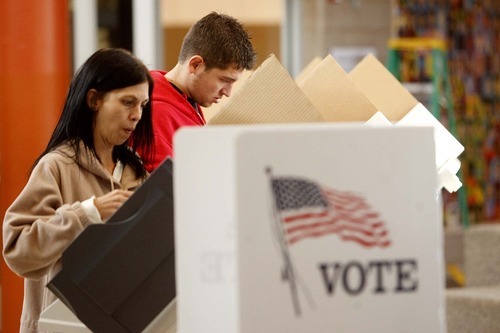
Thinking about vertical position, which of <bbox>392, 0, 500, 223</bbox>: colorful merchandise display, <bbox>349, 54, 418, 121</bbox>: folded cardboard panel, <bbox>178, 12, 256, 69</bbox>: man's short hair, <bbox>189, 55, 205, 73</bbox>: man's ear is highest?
<bbox>178, 12, 256, 69</bbox>: man's short hair

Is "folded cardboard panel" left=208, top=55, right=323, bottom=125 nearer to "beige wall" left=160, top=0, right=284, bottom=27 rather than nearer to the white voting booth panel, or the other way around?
the white voting booth panel

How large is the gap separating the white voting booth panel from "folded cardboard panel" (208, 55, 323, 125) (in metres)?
0.36

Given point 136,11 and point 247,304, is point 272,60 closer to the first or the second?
point 247,304

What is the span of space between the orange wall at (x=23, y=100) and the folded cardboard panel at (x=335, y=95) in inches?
60.8

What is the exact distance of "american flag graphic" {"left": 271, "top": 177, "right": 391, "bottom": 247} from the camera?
65.9 inches

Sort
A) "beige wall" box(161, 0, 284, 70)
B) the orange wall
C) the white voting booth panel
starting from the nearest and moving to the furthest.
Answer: the white voting booth panel
the orange wall
"beige wall" box(161, 0, 284, 70)

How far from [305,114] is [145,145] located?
16.7 inches

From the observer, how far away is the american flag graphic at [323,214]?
5.49ft

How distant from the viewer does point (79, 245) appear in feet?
6.35

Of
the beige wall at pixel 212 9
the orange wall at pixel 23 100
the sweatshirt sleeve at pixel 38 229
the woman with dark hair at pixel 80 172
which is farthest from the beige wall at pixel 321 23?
the sweatshirt sleeve at pixel 38 229

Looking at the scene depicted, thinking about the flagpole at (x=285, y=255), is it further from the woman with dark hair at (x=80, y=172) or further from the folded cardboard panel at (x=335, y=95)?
the folded cardboard panel at (x=335, y=95)

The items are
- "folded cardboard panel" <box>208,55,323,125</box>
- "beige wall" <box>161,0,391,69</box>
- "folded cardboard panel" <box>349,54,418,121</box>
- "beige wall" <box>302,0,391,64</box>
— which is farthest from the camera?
"beige wall" <box>302,0,391,64</box>

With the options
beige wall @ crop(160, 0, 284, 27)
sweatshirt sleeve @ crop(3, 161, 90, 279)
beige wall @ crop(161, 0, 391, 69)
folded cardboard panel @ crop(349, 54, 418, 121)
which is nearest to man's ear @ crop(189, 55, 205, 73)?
folded cardboard panel @ crop(349, 54, 418, 121)

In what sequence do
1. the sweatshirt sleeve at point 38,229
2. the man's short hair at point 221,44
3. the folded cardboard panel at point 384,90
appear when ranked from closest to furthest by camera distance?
the sweatshirt sleeve at point 38,229
the man's short hair at point 221,44
the folded cardboard panel at point 384,90
